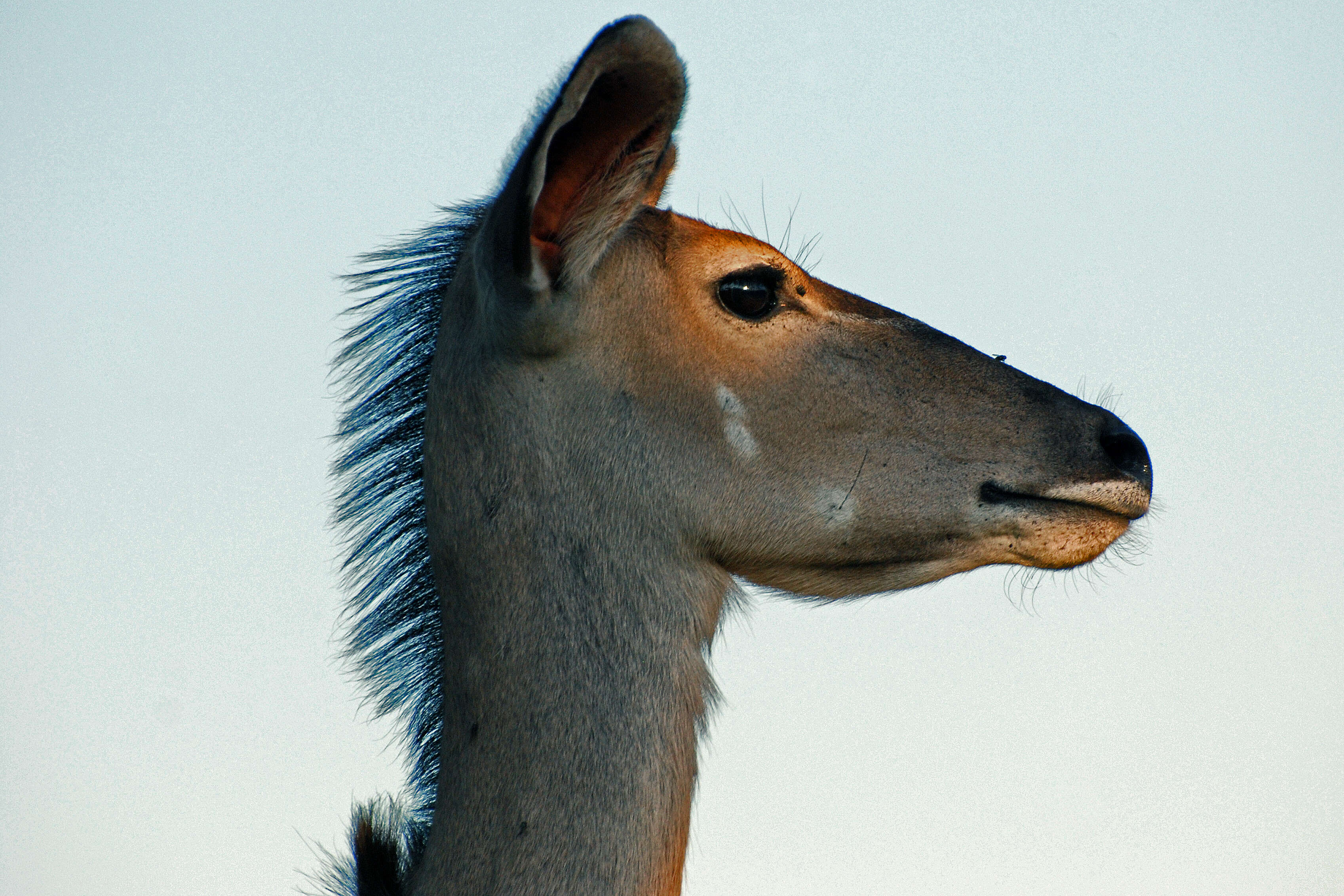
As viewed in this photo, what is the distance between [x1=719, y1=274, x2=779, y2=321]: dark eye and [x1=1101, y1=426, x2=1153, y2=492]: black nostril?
120cm

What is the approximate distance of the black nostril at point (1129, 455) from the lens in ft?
13.9

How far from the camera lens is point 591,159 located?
4043 millimetres

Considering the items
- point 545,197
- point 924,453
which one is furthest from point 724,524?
point 545,197

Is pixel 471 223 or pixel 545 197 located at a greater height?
pixel 471 223

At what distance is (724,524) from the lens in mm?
4094

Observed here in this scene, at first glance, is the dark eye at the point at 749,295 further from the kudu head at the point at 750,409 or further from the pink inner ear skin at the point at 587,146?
the pink inner ear skin at the point at 587,146

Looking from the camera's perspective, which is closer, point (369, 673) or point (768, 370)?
point (768, 370)

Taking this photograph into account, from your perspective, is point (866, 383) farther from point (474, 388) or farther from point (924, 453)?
point (474, 388)

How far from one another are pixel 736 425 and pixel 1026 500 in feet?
3.24

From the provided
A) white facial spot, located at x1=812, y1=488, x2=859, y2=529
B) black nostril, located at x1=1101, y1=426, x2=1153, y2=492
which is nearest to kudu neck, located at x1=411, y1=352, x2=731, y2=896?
white facial spot, located at x1=812, y1=488, x2=859, y2=529

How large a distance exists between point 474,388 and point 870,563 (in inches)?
56.1

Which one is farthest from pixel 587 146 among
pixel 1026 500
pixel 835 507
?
pixel 1026 500

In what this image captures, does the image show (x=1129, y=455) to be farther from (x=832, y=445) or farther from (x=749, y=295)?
(x=749, y=295)

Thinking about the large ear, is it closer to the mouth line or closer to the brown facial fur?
the brown facial fur
